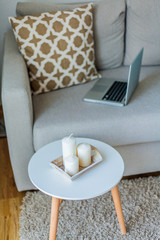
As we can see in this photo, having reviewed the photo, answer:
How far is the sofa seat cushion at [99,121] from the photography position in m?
1.54

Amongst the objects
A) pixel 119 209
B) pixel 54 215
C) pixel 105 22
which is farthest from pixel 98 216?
pixel 105 22

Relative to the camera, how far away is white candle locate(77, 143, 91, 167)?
1.28m

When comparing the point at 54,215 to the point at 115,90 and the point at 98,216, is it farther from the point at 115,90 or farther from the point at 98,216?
the point at 115,90

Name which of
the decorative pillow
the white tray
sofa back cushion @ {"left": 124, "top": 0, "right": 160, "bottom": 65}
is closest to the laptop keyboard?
the decorative pillow

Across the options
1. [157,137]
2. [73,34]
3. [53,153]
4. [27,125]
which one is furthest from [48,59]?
[157,137]

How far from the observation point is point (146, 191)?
170cm

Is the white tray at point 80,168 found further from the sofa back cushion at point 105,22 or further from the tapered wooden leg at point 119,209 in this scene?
the sofa back cushion at point 105,22

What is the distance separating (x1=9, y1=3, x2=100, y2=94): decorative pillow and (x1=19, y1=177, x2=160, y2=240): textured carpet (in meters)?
0.66

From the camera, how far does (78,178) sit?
1.25 metres

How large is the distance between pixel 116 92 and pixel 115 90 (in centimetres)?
3

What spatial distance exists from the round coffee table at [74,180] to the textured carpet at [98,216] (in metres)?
0.12

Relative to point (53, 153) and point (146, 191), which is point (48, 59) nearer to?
point (53, 153)

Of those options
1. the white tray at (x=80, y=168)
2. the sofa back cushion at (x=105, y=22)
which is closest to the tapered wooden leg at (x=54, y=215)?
the white tray at (x=80, y=168)

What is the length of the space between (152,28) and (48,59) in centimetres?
72
